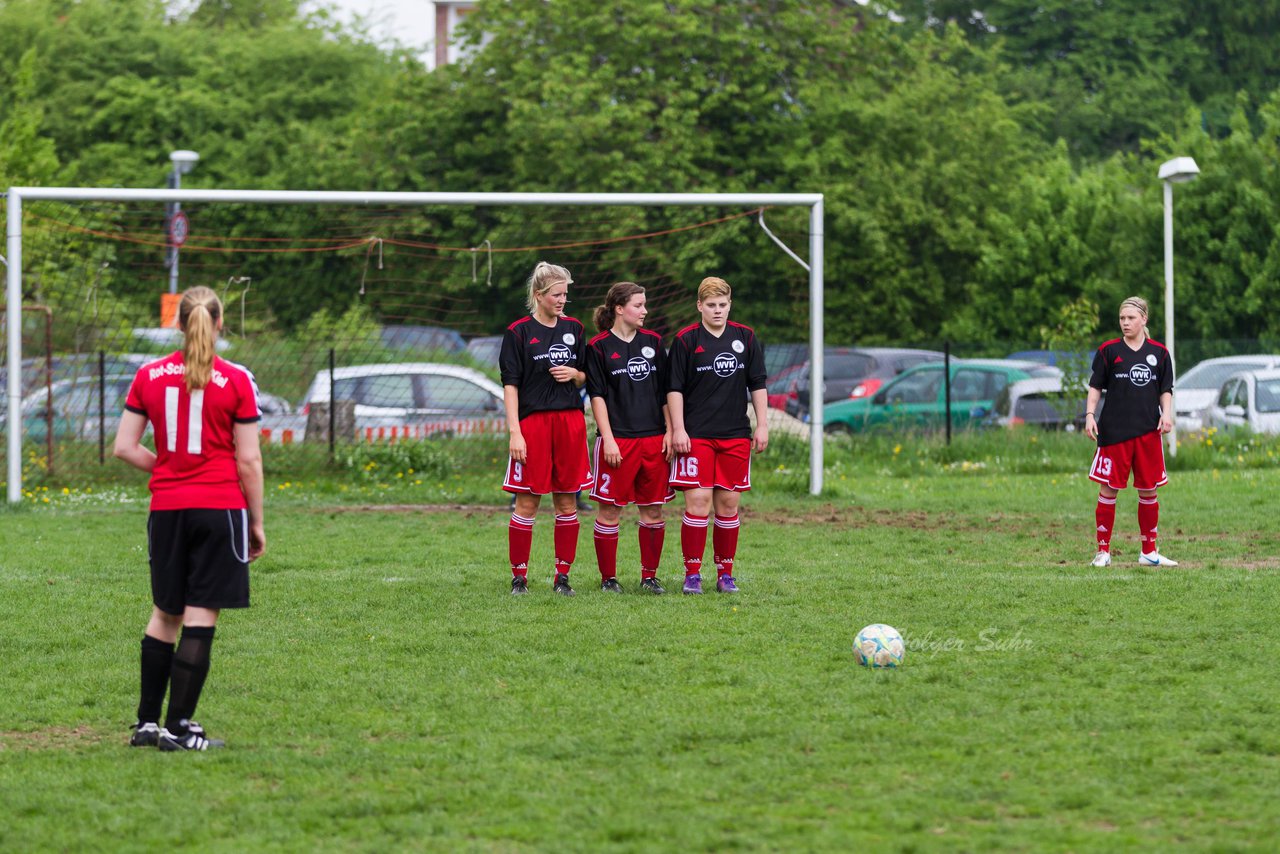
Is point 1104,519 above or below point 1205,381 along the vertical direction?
below

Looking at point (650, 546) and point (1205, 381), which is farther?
point (1205, 381)

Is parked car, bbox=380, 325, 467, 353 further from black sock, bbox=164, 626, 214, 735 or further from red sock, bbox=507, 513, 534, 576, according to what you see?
black sock, bbox=164, 626, 214, 735

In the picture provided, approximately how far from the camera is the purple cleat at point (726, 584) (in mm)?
8922

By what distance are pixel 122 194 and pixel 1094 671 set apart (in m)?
10.3

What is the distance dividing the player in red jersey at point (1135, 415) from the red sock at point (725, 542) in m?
2.54

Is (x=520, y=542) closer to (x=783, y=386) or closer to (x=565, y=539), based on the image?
(x=565, y=539)

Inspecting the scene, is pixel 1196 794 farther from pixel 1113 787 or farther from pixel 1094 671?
pixel 1094 671

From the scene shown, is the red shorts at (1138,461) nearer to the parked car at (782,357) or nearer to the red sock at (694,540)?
the red sock at (694,540)

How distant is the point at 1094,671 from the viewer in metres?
6.48

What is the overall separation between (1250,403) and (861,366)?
20.0ft

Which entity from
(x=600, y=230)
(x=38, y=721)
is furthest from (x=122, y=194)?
(x=600, y=230)

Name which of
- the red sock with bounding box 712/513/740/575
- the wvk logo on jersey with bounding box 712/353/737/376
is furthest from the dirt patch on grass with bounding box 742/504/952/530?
the wvk logo on jersey with bounding box 712/353/737/376

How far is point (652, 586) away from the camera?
8992 millimetres

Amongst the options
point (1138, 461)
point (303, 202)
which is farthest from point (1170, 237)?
point (303, 202)
